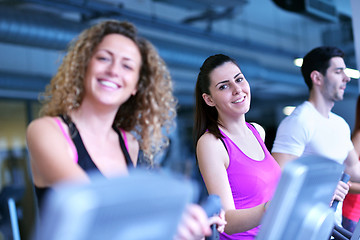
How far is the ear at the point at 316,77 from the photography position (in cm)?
234

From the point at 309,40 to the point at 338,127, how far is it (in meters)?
6.97

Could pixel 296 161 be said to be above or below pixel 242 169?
above

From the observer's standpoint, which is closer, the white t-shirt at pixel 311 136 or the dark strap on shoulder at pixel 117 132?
the dark strap on shoulder at pixel 117 132

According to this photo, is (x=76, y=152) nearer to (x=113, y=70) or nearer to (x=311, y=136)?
(x=113, y=70)

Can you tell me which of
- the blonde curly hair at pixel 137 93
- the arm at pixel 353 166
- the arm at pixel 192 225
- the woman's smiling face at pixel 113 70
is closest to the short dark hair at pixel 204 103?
the blonde curly hair at pixel 137 93

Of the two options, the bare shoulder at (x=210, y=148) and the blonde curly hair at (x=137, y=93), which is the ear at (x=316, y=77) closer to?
the bare shoulder at (x=210, y=148)

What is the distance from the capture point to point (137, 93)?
145cm

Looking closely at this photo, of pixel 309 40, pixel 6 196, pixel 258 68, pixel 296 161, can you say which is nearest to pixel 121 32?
pixel 296 161

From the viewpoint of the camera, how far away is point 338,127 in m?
2.26

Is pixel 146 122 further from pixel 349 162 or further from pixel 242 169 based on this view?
pixel 349 162

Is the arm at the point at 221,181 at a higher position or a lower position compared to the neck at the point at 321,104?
lower

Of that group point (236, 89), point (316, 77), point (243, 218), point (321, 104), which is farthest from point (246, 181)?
point (316, 77)

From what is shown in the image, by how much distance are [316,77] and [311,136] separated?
15.0 inches

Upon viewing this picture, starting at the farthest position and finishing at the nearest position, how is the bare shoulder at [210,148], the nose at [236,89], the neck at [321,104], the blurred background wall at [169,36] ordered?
the blurred background wall at [169,36], the neck at [321,104], the nose at [236,89], the bare shoulder at [210,148]
